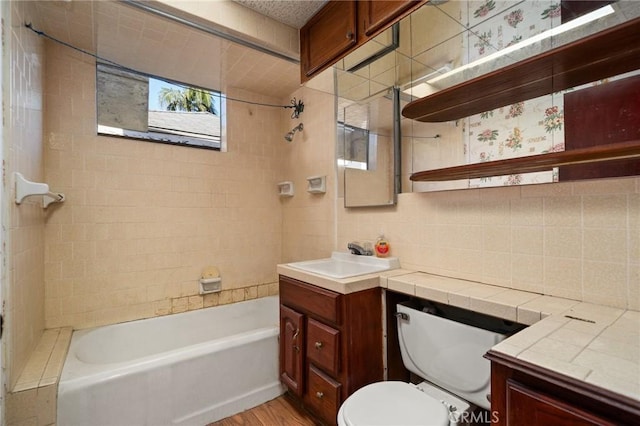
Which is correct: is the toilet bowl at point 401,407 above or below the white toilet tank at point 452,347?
below

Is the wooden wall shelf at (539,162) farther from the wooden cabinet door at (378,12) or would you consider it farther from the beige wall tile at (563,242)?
the wooden cabinet door at (378,12)

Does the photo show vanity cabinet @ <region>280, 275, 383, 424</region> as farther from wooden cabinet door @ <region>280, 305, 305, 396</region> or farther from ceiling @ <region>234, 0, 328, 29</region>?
ceiling @ <region>234, 0, 328, 29</region>

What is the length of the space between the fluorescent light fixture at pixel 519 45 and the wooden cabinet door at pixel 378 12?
51 centimetres

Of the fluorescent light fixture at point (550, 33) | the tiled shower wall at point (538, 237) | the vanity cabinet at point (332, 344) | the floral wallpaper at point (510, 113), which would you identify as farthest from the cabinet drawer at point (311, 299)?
the fluorescent light fixture at point (550, 33)

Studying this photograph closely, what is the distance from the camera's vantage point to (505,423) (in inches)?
30.5

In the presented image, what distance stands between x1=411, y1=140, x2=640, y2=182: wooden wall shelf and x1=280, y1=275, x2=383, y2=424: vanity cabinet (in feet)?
2.35

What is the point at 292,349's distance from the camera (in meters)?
1.86

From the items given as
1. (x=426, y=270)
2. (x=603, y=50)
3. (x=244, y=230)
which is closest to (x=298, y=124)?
(x=244, y=230)

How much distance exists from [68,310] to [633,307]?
308 centimetres

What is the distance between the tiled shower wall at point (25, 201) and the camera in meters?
1.21

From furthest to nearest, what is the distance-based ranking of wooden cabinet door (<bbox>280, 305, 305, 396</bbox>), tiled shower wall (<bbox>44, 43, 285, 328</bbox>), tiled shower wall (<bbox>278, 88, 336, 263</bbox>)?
tiled shower wall (<bbox>278, 88, 336, 263</bbox>)
tiled shower wall (<bbox>44, 43, 285, 328</bbox>)
wooden cabinet door (<bbox>280, 305, 305, 396</bbox>)

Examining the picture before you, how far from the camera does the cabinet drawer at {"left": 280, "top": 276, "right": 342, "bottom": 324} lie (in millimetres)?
1507

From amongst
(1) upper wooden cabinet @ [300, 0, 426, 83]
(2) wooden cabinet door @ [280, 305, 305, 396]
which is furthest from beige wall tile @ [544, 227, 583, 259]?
(2) wooden cabinet door @ [280, 305, 305, 396]

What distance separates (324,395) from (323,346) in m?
0.28
